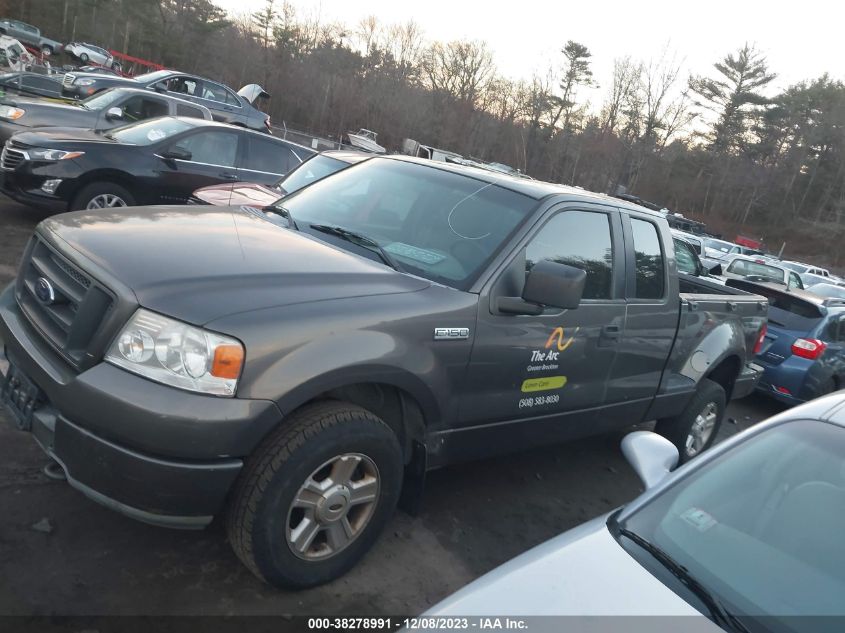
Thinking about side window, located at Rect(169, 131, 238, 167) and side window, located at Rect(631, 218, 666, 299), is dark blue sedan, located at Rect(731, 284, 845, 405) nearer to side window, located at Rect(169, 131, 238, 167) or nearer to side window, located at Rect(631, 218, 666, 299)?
side window, located at Rect(631, 218, 666, 299)

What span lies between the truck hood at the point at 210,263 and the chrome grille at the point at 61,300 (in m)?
0.09

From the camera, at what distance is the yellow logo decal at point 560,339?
372 cm

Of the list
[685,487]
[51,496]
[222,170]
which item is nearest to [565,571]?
[685,487]

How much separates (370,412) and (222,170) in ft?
22.4

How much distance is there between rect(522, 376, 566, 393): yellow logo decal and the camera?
3698 mm

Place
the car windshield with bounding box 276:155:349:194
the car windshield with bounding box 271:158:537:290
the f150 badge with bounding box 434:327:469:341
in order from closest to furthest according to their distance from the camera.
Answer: the f150 badge with bounding box 434:327:469:341 < the car windshield with bounding box 271:158:537:290 < the car windshield with bounding box 276:155:349:194

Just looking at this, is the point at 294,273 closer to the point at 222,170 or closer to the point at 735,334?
the point at 735,334

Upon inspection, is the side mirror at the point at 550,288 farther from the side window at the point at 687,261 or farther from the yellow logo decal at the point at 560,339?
the side window at the point at 687,261

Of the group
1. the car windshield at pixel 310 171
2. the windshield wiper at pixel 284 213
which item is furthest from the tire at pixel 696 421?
the car windshield at pixel 310 171

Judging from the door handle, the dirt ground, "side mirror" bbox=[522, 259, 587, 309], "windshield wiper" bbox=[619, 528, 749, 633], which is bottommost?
the dirt ground

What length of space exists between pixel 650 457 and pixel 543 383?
123 centimetres

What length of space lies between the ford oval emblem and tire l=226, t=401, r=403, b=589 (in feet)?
3.84

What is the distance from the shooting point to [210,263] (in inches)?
114

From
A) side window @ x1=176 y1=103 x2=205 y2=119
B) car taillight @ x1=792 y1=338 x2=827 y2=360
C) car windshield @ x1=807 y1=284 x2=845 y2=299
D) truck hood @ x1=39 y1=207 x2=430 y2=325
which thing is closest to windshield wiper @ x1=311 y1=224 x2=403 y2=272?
truck hood @ x1=39 y1=207 x2=430 y2=325
